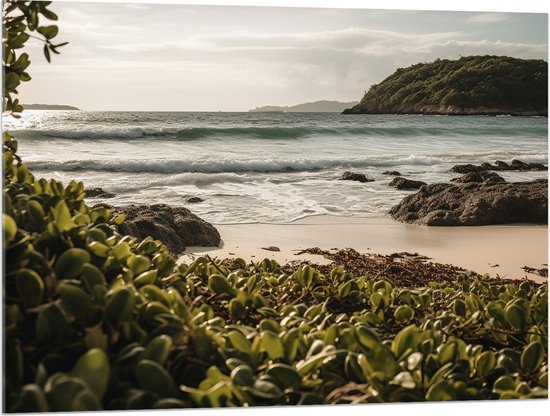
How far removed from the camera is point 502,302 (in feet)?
4.86

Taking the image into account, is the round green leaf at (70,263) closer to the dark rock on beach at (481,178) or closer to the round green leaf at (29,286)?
the round green leaf at (29,286)

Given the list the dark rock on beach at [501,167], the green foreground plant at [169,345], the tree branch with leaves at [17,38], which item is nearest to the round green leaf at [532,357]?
the green foreground plant at [169,345]

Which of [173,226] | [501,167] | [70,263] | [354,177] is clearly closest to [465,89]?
[501,167]

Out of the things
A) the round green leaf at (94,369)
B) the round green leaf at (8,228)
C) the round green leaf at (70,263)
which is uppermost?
the round green leaf at (8,228)

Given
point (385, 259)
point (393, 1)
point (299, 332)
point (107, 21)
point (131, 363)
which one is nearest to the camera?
point (131, 363)

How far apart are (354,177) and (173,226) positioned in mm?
1105

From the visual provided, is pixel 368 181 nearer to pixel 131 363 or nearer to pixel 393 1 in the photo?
pixel 393 1

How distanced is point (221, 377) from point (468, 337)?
65 centimetres

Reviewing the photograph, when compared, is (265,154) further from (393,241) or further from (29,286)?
(29,286)

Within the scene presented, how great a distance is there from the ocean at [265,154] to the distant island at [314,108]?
0.04m

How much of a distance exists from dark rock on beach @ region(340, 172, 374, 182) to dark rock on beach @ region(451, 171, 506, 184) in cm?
51

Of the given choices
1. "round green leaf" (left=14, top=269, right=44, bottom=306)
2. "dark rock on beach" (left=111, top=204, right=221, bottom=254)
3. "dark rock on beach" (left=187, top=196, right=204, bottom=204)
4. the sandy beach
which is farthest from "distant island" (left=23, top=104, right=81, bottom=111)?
"round green leaf" (left=14, top=269, right=44, bottom=306)

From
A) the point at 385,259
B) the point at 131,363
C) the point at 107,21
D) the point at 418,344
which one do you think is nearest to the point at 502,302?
the point at 418,344

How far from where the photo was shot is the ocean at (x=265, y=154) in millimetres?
3182
